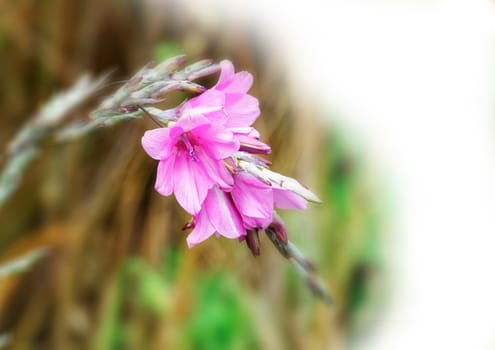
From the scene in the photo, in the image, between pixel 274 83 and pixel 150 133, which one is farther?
pixel 274 83

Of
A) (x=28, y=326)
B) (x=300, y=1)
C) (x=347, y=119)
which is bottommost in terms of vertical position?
(x=28, y=326)

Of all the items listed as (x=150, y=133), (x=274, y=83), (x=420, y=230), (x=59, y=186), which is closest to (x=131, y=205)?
(x=59, y=186)

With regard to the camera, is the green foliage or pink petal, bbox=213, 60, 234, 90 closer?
pink petal, bbox=213, 60, 234, 90

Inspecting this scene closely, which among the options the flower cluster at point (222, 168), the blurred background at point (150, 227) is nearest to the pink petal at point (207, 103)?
the flower cluster at point (222, 168)

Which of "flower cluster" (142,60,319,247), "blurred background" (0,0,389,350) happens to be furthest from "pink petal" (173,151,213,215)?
"blurred background" (0,0,389,350)

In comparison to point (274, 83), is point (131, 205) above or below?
below

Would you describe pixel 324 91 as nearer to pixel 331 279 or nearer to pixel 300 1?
pixel 300 1

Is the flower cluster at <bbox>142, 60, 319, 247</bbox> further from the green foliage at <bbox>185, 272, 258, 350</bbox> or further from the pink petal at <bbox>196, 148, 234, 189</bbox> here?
the green foliage at <bbox>185, 272, 258, 350</bbox>
